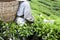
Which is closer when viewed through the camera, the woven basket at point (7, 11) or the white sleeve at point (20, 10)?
the woven basket at point (7, 11)

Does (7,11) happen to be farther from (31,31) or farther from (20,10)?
(31,31)

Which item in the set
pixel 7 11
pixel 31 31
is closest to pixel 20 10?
pixel 7 11

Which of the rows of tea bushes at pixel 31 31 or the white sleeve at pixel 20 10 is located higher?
the white sleeve at pixel 20 10

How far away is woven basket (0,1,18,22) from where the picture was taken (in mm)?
4078

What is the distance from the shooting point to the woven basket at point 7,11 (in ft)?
13.4

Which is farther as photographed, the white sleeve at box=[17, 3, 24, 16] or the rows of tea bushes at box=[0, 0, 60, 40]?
the white sleeve at box=[17, 3, 24, 16]

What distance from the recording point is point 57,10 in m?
8.37

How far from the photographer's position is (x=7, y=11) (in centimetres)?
411

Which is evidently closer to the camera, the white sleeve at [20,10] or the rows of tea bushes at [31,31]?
the rows of tea bushes at [31,31]

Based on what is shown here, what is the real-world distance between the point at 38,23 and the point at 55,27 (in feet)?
0.86

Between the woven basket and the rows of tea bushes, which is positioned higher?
the woven basket

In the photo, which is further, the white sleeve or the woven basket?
the white sleeve

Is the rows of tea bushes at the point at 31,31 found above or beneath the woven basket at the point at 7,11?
beneath

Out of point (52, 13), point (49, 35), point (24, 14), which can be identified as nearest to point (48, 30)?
point (49, 35)
